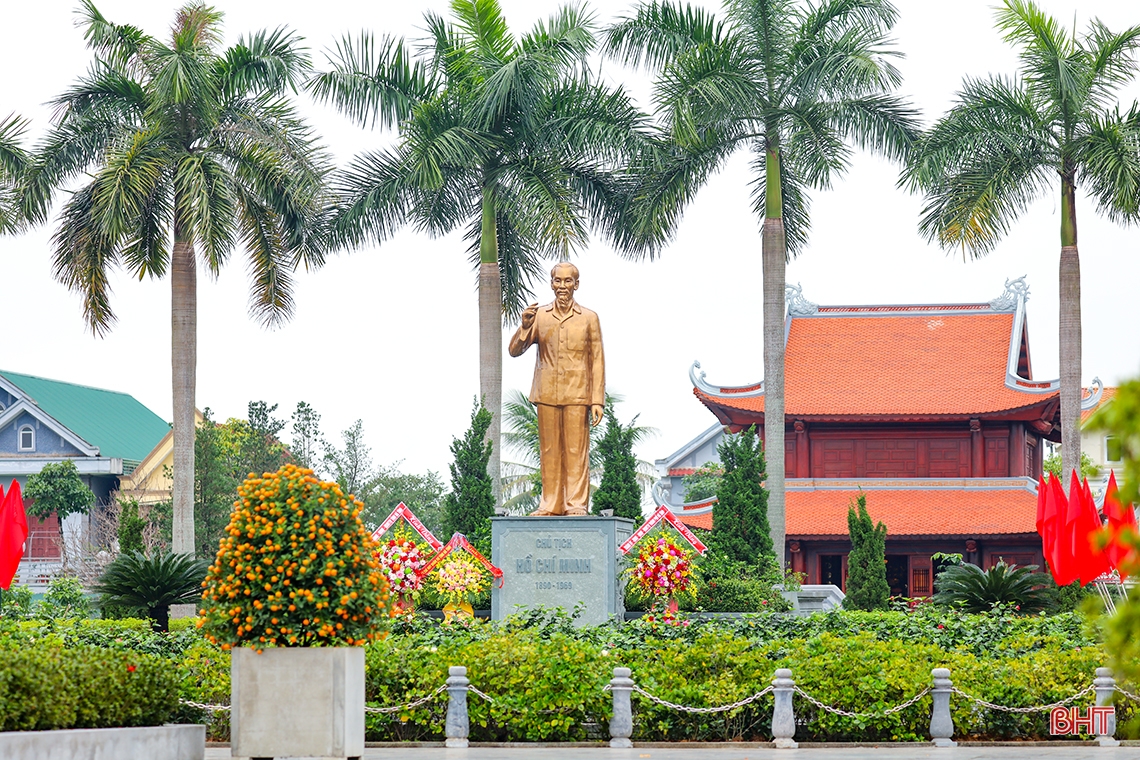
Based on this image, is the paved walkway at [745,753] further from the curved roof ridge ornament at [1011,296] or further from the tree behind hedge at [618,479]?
the curved roof ridge ornament at [1011,296]

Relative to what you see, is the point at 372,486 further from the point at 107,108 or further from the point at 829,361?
the point at 107,108

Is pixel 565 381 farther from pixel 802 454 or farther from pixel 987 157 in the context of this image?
pixel 802 454

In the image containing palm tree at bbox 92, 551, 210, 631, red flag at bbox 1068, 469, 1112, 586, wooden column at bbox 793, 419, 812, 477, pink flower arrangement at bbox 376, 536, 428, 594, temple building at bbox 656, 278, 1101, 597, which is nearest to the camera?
red flag at bbox 1068, 469, 1112, 586

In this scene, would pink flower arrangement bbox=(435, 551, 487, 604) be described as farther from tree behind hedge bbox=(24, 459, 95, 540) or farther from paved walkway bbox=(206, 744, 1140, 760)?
tree behind hedge bbox=(24, 459, 95, 540)

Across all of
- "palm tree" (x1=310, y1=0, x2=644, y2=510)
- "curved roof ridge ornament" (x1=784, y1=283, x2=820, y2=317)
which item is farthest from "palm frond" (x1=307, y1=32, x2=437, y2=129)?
"curved roof ridge ornament" (x1=784, y1=283, x2=820, y2=317)

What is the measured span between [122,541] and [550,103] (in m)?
10.8

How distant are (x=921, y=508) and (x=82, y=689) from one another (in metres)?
27.8

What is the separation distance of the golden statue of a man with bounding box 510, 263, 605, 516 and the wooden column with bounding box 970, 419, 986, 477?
21804mm

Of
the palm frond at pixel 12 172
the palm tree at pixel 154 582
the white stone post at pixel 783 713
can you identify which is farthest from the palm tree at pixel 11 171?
the white stone post at pixel 783 713

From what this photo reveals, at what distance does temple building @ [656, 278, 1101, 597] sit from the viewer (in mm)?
35000

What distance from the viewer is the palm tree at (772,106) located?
26.7 m

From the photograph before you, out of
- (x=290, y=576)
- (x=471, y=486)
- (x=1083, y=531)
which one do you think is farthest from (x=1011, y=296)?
(x=290, y=576)

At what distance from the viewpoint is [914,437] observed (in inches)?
1470

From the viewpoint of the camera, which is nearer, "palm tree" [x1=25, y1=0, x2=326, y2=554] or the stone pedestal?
the stone pedestal
